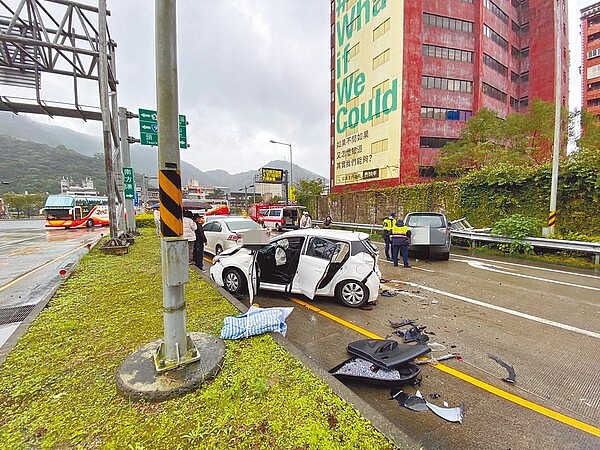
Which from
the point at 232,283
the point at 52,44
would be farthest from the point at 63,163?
the point at 232,283

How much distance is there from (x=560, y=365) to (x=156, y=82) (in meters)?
5.61

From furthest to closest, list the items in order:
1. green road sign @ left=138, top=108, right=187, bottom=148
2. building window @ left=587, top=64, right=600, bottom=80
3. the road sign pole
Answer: building window @ left=587, top=64, right=600, bottom=80
the road sign pole
green road sign @ left=138, top=108, right=187, bottom=148

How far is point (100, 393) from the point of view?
2.78 m

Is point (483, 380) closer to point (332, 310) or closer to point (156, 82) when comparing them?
point (332, 310)

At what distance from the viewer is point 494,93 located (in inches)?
1406

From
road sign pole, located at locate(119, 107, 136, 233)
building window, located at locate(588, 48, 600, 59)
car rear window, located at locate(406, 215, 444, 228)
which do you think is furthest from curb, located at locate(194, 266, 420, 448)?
building window, located at locate(588, 48, 600, 59)

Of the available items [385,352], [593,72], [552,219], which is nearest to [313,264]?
[385,352]

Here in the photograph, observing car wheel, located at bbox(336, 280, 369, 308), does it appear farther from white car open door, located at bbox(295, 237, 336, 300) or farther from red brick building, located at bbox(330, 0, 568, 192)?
red brick building, located at bbox(330, 0, 568, 192)

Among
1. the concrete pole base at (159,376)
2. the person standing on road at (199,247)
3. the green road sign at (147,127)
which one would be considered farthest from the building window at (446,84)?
the concrete pole base at (159,376)

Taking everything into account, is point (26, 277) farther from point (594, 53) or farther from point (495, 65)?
point (594, 53)

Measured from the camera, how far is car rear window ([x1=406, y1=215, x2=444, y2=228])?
10375mm

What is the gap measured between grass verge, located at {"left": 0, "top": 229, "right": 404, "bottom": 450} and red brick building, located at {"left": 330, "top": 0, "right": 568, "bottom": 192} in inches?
1207

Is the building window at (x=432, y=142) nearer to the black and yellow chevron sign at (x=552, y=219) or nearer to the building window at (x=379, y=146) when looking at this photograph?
the building window at (x=379, y=146)

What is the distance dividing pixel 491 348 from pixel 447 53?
37.4 metres
